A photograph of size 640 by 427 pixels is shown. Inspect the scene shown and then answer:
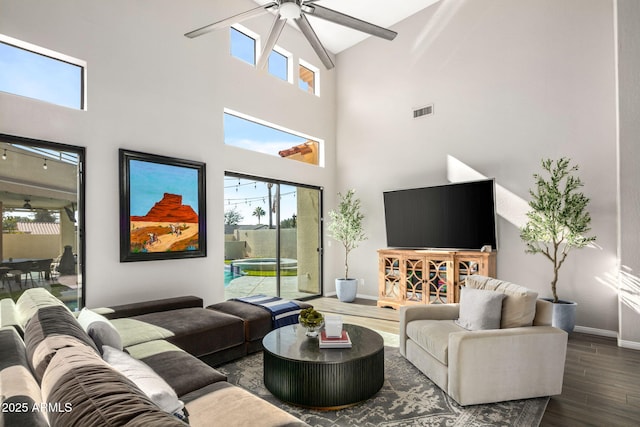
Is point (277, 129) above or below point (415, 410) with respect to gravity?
above

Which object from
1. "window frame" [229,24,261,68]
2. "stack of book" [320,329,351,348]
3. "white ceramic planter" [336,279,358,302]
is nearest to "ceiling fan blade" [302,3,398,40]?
"window frame" [229,24,261,68]

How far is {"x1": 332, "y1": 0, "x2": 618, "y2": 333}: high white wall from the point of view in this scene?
4.43 meters

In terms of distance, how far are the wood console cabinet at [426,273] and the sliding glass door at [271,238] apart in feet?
4.93

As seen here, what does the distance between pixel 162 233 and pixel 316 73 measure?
4462 millimetres

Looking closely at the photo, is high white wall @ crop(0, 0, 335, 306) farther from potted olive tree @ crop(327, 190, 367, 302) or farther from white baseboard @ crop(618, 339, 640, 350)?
white baseboard @ crop(618, 339, 640, 350)

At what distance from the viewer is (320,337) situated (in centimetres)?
295

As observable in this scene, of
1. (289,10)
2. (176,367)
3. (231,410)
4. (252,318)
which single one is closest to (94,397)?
(231,410)

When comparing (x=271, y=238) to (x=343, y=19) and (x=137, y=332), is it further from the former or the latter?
(x=343, y=19)

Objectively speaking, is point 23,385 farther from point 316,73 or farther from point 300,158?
point 316,73

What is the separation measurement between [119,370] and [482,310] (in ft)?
8.87

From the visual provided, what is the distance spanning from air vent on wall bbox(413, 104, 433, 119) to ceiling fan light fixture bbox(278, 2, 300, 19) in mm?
3506

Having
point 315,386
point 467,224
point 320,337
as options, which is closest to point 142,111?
point 320,337

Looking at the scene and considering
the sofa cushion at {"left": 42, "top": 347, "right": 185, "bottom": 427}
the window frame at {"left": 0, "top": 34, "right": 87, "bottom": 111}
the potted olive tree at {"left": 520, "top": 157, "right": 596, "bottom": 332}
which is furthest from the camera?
the potted olive tree at {"left": 520, "top": 157, "right": 596, "bottom": 332}

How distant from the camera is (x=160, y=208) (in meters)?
4.43
